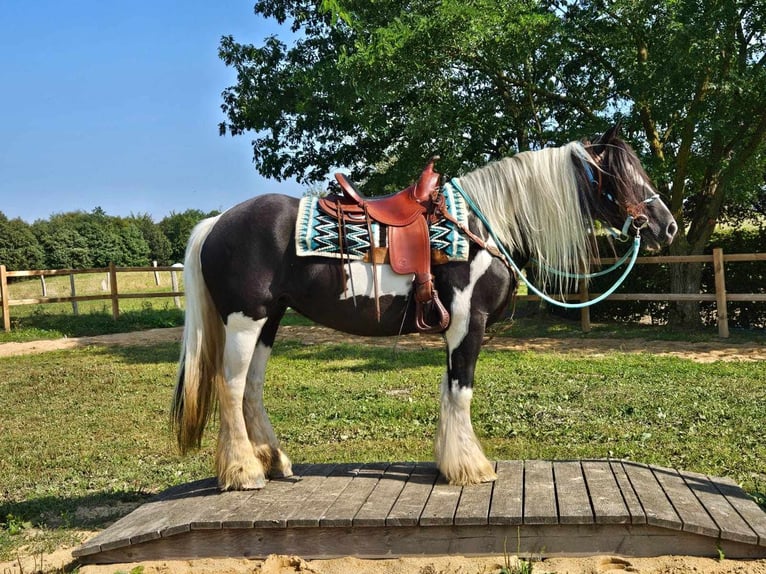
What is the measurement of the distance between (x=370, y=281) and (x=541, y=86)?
11.3 metres

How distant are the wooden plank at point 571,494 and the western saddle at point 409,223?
113 cm

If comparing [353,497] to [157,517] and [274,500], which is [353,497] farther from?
[157,517]

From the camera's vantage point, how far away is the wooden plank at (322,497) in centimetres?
358

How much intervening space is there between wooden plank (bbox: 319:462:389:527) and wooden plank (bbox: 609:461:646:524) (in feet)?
4.61

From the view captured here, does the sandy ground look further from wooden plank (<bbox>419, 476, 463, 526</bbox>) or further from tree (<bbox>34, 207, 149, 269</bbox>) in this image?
tree (<bbox>34, 207, 149, 269</bbox>)

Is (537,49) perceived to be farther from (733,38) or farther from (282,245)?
(282,245)

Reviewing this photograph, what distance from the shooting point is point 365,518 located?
11.6 ft

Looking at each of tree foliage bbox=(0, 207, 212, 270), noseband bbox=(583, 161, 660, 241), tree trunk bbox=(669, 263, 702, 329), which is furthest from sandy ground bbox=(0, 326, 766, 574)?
tree foliage bbox=(0, 207, 212, 270)

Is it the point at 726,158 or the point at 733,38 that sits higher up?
the point at 733,38

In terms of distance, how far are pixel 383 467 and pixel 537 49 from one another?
10354mm

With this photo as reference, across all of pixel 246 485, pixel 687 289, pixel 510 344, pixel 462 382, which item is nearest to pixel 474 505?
pixel 462 382

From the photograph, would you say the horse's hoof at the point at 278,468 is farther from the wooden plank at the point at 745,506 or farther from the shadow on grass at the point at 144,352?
the shadow on grass at the point at 144,352

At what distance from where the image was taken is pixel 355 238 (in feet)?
13.2

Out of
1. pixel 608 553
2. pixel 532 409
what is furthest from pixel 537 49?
pixel 608 553
